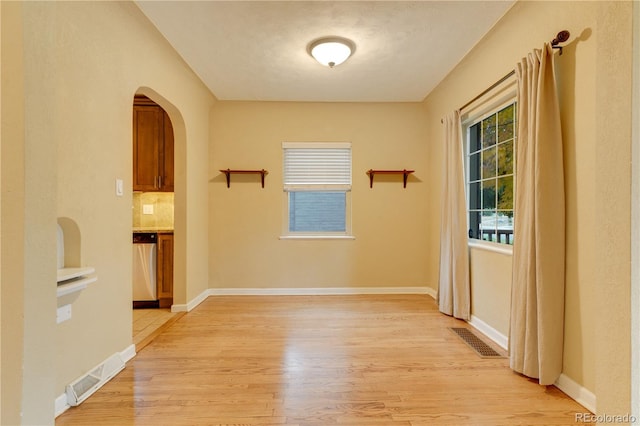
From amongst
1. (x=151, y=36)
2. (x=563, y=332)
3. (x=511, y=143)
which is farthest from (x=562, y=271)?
(x=151, y=36)

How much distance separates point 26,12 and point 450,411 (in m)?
2.52

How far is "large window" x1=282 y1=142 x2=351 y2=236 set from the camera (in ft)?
13.8

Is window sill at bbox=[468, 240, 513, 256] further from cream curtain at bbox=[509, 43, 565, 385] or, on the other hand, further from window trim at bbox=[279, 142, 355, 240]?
window trim at bbox=[279, 142, 355, 240]

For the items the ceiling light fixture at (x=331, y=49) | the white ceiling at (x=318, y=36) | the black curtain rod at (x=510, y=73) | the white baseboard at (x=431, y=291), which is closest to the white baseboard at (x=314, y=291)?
the white baseboard at (x=431, y=291)

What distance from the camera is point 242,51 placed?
285cm

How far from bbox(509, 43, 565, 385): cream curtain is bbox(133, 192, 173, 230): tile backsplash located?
402cm

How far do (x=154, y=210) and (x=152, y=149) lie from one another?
0.86 m

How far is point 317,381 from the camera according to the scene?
6.56ft

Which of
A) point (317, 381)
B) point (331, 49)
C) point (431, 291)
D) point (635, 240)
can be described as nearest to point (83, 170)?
point (317, 381)

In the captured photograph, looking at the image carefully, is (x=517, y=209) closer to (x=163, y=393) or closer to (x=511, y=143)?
(x=511, y=143)

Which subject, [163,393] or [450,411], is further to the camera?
[163,393]

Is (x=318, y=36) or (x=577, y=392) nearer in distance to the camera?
(x=577, y=392)

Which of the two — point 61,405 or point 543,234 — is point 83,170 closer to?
point 61,405

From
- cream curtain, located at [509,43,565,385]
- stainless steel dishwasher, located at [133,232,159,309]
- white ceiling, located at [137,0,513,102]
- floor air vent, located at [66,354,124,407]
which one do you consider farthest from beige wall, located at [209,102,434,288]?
cream curtain, located at [509,43,565,385]
